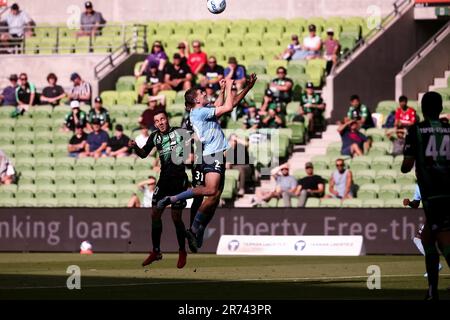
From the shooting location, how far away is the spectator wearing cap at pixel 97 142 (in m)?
31.4

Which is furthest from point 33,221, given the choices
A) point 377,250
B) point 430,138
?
point 430,138

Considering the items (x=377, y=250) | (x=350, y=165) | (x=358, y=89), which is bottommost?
(x=377, y=250)

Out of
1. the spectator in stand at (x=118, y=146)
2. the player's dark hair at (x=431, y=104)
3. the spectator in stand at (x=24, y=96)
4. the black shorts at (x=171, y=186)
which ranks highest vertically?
the spectator in stand at (x=24, y=96)

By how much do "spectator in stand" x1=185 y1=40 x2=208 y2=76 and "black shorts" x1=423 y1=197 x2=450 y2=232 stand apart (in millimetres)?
20343

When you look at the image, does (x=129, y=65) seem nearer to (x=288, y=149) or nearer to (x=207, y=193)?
(x=288, y=149)

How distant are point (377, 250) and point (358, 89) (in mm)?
7365

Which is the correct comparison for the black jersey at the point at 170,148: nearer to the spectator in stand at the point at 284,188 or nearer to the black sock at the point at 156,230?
the black sock at the point at 156,230

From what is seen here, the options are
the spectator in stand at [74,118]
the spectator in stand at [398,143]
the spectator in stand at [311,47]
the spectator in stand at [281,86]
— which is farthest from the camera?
the spectator in stand at [311,47]

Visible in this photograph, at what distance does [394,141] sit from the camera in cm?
2870

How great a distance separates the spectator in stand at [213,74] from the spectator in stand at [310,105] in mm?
2209

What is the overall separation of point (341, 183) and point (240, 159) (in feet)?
8.53

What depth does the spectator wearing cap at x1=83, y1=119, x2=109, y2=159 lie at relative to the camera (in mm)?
31406

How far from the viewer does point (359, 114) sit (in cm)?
2978

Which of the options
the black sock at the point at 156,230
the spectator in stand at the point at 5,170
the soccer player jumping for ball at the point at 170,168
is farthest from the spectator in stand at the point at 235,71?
the soccer player jumping for ball at the point at 170,168
